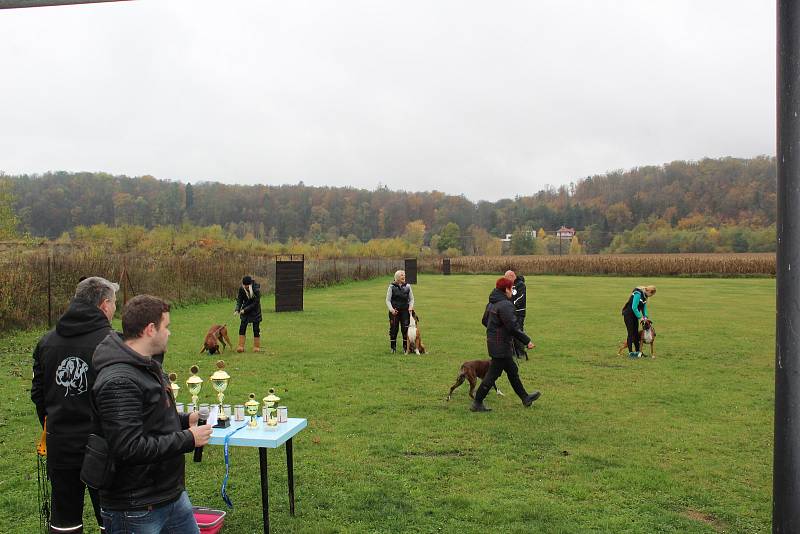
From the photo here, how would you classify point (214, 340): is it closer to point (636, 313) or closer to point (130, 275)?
point (636, 313)

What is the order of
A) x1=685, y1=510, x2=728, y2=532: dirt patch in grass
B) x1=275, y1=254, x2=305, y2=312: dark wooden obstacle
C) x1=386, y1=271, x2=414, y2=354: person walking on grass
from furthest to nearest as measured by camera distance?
x1=275, y1=254, x2=305, y2=312: dark wooden obstacle → x1=386, y1=271, x2=414, y2=354: person walking on grass → x1=685, y1=510, x2=728, y2=532: dirt patch in grass

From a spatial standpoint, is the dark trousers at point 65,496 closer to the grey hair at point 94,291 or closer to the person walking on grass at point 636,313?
the grey hair at point 94,291

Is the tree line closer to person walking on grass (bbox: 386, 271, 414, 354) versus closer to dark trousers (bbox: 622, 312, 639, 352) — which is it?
person walking on grass (bbox: 386, 271, 414, 354)

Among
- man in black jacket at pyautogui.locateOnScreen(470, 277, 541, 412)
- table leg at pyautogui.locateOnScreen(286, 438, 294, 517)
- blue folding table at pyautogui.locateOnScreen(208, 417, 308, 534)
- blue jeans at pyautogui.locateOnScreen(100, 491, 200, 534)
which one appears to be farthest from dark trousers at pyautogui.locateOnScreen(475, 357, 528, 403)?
blue jeans at pyautogui.locateOnScreen(100, 491, 200, 534)

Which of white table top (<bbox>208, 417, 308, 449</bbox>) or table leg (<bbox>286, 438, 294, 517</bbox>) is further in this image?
table leg (<bbox>286, 438, 294, 517</bbox>)

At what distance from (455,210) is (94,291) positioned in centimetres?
13895

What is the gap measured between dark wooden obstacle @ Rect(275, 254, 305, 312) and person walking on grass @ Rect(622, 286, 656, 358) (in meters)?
12.9

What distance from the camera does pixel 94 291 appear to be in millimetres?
4055

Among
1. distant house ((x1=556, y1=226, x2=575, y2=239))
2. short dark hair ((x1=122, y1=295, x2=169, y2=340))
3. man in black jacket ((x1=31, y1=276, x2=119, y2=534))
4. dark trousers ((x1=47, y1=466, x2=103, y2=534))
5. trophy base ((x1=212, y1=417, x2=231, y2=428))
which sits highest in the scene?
distant house ((x1=556, y1=226, x2=575, y2=239))

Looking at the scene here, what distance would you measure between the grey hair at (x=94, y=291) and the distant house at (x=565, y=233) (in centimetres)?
13144

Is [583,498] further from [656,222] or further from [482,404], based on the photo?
[656,222]

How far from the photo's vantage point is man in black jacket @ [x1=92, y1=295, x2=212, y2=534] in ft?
9.43

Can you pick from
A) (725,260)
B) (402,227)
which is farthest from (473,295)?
(402,227)

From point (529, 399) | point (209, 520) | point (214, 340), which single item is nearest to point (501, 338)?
point (529, 399)
